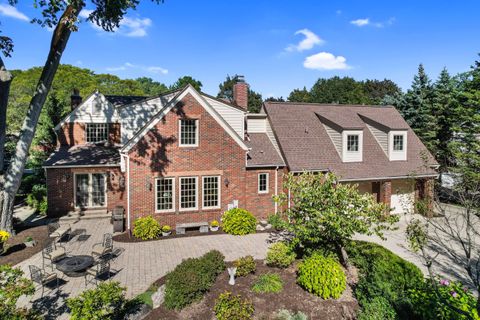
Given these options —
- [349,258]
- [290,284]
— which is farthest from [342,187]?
[290,284]

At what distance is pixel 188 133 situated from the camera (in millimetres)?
17281

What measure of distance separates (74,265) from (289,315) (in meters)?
7.66

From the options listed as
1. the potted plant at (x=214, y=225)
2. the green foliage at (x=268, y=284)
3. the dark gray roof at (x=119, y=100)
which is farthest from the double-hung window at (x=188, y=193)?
the dark gray roof at (x=119, y=100)

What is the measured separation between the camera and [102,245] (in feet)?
48.6

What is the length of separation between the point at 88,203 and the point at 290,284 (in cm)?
1525

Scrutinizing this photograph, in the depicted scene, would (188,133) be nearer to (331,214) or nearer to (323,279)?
(331,214)

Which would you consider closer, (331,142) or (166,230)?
(166,230)

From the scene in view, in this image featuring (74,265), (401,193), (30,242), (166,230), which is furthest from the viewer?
(401,193)

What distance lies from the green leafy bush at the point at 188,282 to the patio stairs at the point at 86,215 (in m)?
11.4

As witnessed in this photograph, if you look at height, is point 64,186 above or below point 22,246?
above

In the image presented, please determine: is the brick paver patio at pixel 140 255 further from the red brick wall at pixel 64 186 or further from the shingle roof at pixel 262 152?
the shingle roof at pixel 262 152

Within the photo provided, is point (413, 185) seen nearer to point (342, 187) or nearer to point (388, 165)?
point (388, 165)

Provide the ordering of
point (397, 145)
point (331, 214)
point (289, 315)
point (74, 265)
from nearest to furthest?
point (289, 315) < point (331, 214) < point (74, 265) < point (397, 145)

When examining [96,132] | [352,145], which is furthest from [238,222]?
[96,132]
